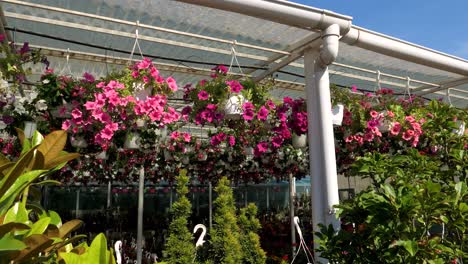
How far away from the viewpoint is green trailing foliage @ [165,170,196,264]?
2.37 m

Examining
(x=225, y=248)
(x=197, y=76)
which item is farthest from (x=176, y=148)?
(x=225, y=248)

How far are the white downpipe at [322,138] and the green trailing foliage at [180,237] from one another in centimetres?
111

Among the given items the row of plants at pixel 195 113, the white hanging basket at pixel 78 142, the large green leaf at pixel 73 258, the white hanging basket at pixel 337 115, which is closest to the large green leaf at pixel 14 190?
the large green leaf at pixel 73 258

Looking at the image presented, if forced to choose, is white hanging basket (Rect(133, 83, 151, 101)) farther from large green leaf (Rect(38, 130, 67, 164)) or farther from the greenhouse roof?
large green leaf (Rect(38, 130, 67, 164))

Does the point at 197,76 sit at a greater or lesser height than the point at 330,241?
greater

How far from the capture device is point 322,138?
3180 millimetres

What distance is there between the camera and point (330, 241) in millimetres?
2062

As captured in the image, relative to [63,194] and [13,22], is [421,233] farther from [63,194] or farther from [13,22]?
[63,194]

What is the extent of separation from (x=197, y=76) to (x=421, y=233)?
3.86 metres

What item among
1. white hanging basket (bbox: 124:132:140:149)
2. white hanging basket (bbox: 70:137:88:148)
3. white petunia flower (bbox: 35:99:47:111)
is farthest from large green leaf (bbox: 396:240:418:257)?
white petunia flower (bbox: 35:99:47:111)

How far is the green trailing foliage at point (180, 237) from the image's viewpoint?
237 cm

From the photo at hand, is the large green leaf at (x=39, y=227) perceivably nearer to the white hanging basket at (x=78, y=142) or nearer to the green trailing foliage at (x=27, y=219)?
the green trailing foliage at (x=27, y=219)

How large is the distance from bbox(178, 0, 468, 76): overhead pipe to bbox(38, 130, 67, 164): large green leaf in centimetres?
148

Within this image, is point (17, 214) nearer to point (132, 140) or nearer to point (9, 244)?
point (9, 244)
